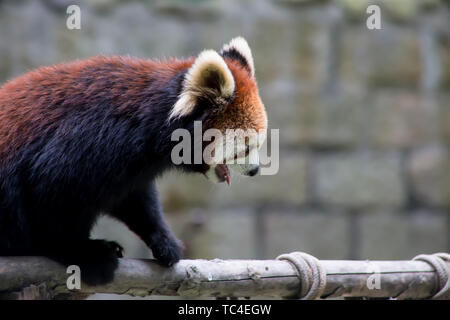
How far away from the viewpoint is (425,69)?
5.98 metres

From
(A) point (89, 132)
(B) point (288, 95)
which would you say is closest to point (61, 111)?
(A) point (89, 132)

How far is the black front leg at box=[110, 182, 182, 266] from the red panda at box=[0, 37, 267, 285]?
0.14 m

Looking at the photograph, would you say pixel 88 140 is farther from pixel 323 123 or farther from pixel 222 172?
pixel 323 123

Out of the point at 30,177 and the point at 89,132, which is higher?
the point at 89,132

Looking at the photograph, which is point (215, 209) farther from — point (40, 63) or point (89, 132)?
point (89, 132)

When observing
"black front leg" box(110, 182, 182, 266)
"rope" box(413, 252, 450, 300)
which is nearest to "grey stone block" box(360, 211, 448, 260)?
"rope" box(413, 252, 450, 300)

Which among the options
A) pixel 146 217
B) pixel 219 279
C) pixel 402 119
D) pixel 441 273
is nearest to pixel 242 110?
pixel 146 217

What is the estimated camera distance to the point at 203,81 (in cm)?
345

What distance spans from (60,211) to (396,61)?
3.74 m

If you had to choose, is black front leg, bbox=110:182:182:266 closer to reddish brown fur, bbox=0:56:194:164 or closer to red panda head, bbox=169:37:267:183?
red panda head, bbox=169:37:267:183

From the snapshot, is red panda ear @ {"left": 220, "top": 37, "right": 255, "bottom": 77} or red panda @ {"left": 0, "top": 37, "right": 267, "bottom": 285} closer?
red panda @ {"left": 0, "top": 37, "right": 267, "bottom": 285}

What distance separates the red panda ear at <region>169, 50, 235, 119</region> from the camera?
3396 mm

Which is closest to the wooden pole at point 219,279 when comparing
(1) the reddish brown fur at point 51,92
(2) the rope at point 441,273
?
(2) the rope at point 441,273

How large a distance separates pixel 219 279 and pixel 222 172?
2.20 ft
